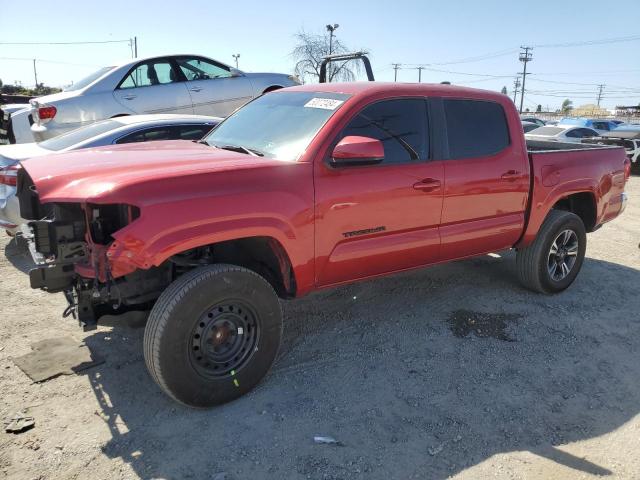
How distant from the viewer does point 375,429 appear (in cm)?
303

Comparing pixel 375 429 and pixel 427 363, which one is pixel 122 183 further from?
pixel 427 363

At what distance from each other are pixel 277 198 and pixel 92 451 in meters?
1.72

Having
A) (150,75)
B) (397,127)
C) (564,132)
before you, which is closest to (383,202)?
(397,127)

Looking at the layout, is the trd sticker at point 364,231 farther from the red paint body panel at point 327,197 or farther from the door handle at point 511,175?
the door handle at point 511,175

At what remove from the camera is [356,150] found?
10.8 ft

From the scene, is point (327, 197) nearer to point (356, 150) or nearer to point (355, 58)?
point (356, 150)

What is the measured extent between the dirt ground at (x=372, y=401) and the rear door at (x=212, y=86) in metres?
4.52

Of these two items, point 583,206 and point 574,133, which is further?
point 574,133

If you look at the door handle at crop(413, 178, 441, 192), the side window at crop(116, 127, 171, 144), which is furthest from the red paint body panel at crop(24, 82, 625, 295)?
the side window at crop(116, 127, 171, 144)

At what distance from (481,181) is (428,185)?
612 mm

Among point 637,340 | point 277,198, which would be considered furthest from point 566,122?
point 277,198

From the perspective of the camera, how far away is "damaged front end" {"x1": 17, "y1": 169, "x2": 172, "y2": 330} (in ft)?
9.61

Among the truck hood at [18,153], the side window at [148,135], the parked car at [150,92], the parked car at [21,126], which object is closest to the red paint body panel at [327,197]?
the side window at [148,135]

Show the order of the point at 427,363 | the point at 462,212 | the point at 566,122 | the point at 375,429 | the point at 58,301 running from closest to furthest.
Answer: the point at 375,429, the point at 427,363, the point at 462,212, the point at 58,301, the point at 566,122
